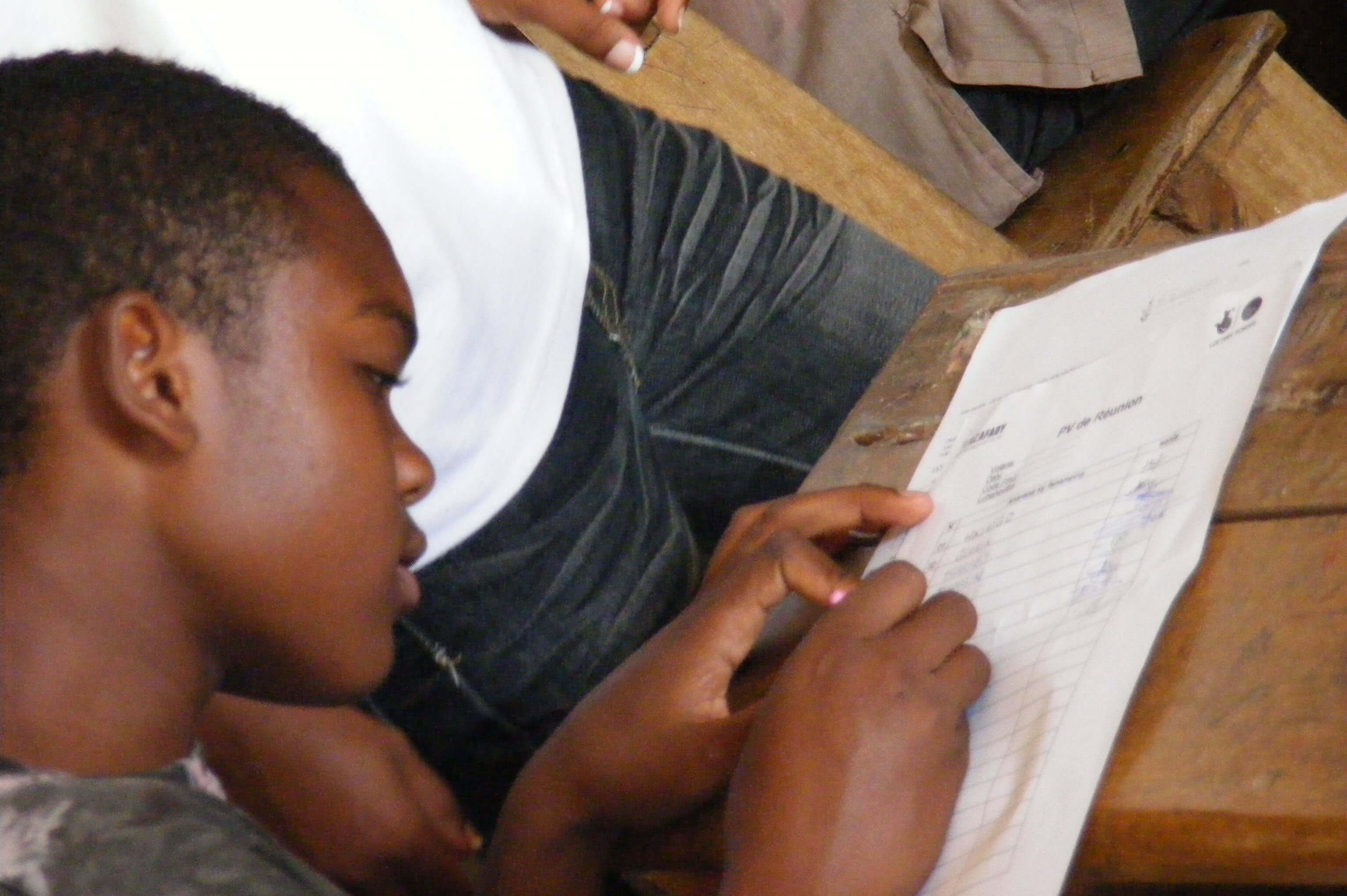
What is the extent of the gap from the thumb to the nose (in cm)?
36

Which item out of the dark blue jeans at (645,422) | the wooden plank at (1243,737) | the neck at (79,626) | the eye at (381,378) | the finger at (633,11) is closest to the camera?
the wooden plank at (1243,737)

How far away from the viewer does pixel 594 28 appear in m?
0.89

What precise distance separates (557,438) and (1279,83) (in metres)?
1.04

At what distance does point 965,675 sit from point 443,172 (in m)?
0.44

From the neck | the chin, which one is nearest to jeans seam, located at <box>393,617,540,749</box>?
the chin

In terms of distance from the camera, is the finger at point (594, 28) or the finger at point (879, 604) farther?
the finger at point (594, 28)

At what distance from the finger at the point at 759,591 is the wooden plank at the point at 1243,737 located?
17 cm

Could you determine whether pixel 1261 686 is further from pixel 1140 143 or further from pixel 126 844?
pixel 1140 143

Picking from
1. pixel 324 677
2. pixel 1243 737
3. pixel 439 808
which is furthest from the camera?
pixel 439 808

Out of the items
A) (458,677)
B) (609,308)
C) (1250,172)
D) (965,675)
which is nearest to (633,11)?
(609,308)

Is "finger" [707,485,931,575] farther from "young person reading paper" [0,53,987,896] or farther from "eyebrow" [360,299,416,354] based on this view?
"eyebrow" [360,299,416,354]

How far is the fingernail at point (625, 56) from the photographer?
2.92 ft

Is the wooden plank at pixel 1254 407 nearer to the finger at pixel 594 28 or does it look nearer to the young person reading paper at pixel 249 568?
the young person reading paper at pixel 249 568

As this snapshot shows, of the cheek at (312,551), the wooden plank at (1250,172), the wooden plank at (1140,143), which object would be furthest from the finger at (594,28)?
the wooden plank at (1250,172)
